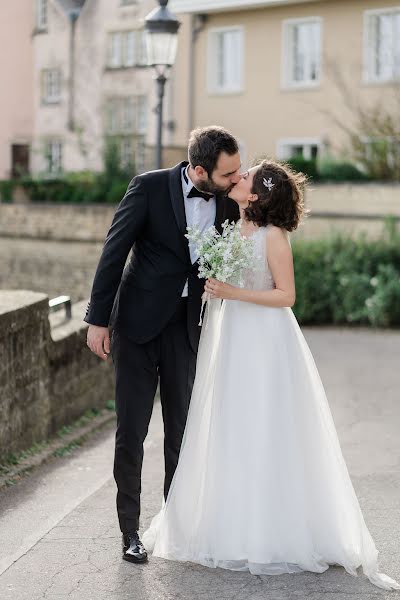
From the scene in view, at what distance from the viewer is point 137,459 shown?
492cm

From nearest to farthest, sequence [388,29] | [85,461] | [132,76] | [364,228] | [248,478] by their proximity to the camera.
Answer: [248,478]
[85,461]
[364,228]
[388,29]
[132,76]

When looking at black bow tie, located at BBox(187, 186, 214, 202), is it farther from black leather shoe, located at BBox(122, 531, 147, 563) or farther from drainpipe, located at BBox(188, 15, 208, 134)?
drainpipe, located at BBox(188, 15, 208, 134)

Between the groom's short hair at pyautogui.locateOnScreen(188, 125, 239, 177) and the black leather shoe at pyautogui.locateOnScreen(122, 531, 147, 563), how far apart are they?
1.69 m

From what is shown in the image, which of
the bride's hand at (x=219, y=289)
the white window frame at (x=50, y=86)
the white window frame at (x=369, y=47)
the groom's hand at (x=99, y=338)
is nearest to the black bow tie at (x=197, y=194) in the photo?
the bride's hand at (x=219, y=289)

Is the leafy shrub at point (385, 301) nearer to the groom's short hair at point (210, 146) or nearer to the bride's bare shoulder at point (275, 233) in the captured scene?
the bride's bare shoulder at point (275, 233)

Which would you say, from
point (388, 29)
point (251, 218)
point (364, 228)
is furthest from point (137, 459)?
point (388, 29)

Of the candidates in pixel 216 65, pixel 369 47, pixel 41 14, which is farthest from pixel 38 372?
pixel 41 14

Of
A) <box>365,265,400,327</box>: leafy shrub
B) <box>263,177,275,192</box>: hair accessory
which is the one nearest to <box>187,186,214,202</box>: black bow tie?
<box>263,177,275,192</box>: hair accessory

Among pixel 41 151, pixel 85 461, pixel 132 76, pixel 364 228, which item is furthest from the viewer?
pixel 132 76

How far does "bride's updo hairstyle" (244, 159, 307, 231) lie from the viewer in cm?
473

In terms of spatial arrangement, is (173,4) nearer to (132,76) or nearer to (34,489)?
(132,76)

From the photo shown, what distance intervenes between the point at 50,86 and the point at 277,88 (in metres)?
11.6

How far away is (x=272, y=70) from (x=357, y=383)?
19484 mm

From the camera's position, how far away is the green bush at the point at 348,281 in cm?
1516
